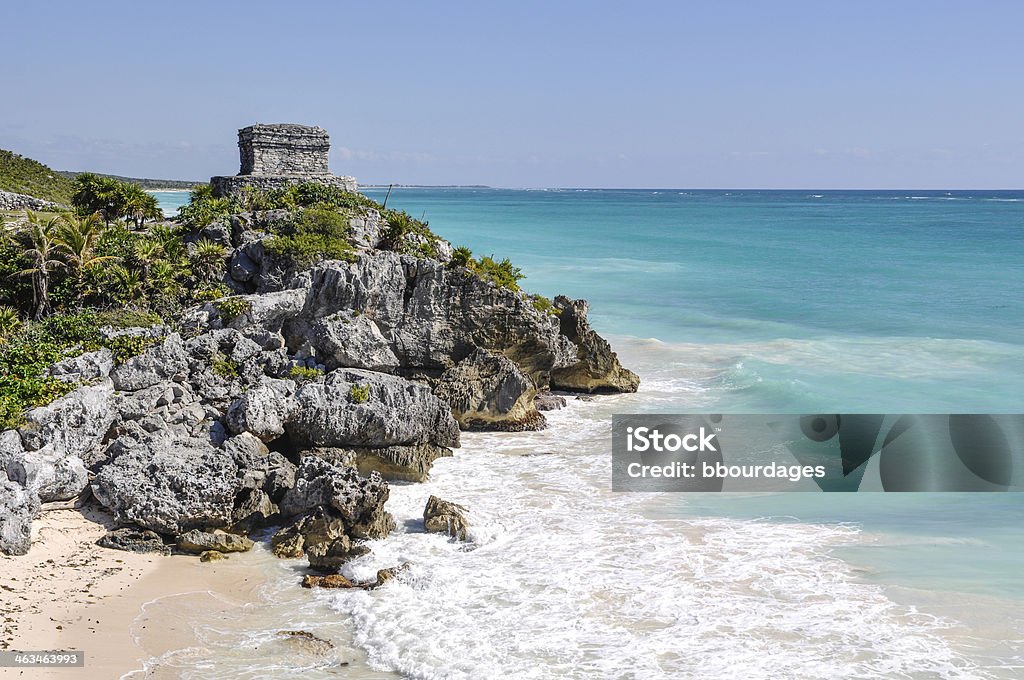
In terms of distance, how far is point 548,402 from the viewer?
1903 centimetres

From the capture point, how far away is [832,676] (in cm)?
873

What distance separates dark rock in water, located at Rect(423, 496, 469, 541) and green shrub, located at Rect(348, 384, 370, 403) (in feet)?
9.04

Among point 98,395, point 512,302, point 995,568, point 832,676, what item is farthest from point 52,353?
point 995,568

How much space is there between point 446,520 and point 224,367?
17.8 feet

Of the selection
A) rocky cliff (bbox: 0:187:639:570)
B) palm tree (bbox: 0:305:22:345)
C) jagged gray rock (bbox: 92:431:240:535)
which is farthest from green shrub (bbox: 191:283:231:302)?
jagged gray rock (bbox: 92:431:240:535)

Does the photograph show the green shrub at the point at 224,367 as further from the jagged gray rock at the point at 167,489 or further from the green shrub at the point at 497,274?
the green shrub at the point at 497,274

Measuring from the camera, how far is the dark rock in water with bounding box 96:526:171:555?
11.3 metres

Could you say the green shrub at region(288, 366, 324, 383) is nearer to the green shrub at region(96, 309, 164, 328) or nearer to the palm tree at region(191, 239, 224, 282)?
the green shrub at region(96, 309, 164, 328)

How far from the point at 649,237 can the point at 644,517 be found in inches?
2144

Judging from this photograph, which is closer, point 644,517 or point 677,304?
point 644,517

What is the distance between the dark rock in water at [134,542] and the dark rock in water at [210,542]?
23cm

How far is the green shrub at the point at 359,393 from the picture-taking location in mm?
14320

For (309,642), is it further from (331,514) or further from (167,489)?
(167,489)

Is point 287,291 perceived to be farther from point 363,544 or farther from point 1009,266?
point 1009,266
